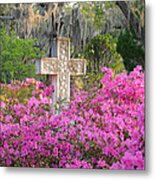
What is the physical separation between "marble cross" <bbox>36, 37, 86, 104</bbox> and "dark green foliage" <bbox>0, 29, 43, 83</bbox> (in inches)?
2.5

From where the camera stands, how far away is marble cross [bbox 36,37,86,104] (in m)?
3.16

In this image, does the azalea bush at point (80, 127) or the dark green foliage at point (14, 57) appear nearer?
the azalea bush at point (80, 127)

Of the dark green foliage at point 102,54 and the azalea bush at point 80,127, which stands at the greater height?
the dark green foliage at point 102,54

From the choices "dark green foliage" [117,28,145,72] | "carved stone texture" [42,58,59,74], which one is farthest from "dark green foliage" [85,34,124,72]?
"carved stone texture" [42,58,59,74]

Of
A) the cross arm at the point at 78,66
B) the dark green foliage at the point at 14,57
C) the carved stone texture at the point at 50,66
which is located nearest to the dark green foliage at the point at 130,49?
the cross arm at the point at 78,66

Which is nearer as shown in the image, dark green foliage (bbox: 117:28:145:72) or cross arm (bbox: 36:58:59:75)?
dark green foliage (bbox: 117:28:145:72)

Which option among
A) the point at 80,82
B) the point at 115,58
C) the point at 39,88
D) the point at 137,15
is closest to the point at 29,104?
the point at 39,88

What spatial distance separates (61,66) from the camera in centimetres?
319

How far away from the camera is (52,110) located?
126 inches

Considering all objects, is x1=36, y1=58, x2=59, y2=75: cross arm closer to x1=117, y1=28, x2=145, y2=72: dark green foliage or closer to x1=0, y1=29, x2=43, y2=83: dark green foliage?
x1=0, y1=29, x2=43, y2=83: dark green foliage

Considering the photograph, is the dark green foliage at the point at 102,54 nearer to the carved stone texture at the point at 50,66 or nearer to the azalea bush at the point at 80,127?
the azalea bush at the point at 80,127

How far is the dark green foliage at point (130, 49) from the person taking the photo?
10.1 ft

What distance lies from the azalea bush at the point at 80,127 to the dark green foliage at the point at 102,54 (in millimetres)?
44

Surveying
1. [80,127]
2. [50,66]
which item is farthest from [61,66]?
[80,127]
